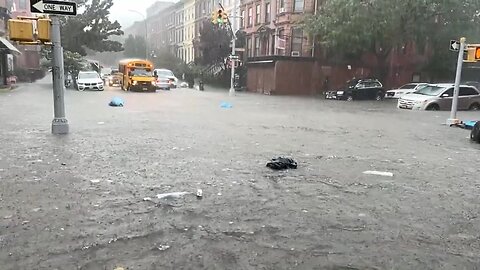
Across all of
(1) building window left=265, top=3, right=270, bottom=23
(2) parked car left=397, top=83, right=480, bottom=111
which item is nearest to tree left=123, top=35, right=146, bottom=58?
(1) building window left=265, top=3, right=270, bottom=23

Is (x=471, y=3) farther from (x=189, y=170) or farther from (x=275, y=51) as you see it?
(x=189, y=170)

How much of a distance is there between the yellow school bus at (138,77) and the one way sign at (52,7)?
25.7m

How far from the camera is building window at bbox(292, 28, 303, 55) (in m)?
41.7

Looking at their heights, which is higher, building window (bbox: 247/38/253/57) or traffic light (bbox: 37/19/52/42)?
building window (bbox: 247/38/253/57)

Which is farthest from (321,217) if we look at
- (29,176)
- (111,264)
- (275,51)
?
(275,51)

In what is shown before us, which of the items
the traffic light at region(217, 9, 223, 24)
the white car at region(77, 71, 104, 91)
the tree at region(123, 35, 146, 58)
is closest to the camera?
the traffic light at region(217, 9, 223, 24)

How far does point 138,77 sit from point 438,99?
73.4ft

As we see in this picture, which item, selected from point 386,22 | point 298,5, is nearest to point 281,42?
point 298,5

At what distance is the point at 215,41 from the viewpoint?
1961 inches

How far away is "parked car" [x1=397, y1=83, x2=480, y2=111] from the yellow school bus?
19.9 metres

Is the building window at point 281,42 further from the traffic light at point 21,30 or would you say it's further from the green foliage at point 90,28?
the traffic light at point 21,30

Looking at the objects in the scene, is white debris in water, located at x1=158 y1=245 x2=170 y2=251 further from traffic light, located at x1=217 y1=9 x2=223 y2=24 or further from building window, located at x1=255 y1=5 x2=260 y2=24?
building window, located at x1=255 y1=5 x2=260 y2=24

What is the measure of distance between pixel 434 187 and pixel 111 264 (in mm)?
5076

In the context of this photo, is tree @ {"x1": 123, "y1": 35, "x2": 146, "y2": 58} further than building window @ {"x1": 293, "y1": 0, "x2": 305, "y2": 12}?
Yes
